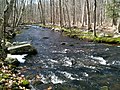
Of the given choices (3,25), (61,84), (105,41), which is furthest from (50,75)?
(105,41)

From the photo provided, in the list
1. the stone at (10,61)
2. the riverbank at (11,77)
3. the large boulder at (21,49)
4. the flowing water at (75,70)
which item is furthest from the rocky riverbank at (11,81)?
the large boulder at (21,49)

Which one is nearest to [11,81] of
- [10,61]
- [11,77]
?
[11,77]

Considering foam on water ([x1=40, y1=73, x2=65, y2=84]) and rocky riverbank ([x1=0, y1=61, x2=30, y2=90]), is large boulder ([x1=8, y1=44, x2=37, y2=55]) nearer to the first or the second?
rocky riverbank ([x1=0, y1=61, x2=30, y2=90])

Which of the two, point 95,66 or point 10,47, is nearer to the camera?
point 95,66

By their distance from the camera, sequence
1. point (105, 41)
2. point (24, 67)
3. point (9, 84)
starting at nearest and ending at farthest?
point (9, 84)
point (24, 67)
point (105, 41)

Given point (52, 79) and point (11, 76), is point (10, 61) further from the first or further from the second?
point (52, 79)

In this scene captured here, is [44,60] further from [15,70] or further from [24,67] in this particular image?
[15,70]

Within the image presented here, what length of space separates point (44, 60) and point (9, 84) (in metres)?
7.16

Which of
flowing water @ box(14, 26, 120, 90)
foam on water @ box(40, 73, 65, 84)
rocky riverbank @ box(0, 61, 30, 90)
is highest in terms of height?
rocky riverbank @ box(0, 61, 30, 90)

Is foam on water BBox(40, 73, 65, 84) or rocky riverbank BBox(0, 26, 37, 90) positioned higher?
rocky riverbank BBox(0, 26, 37, 90)

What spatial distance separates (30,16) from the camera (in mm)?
100375

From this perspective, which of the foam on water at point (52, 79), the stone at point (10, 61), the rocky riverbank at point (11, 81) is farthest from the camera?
the stone at point (10, 61)

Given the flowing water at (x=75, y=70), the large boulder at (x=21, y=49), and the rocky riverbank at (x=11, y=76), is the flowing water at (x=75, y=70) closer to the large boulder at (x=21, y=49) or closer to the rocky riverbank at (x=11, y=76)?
the rocky riverbank at (x=11, y=76)

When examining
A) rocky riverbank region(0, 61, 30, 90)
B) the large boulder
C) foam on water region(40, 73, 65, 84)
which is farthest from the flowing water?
the large boulder
